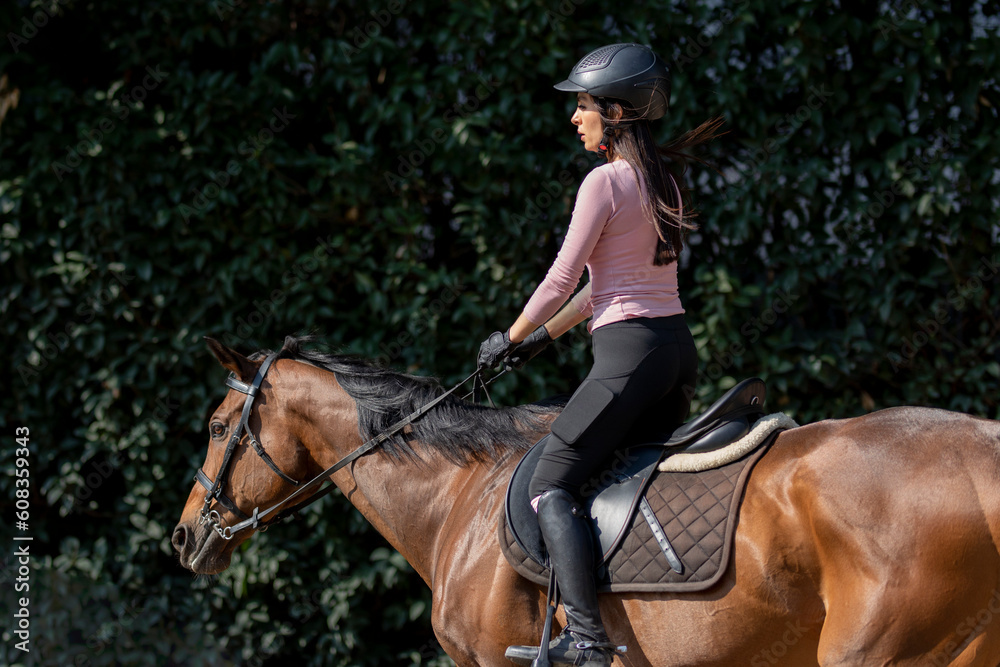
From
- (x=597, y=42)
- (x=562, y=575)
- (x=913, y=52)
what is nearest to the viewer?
(x=562, y=575)

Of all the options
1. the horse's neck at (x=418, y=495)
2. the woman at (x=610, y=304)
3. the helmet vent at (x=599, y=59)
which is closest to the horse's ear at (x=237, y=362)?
the horse's neck at (x=418, y=495)

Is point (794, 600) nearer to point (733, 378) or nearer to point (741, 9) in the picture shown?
point (733, 378)

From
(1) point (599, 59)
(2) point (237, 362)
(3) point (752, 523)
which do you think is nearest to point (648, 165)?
(1) point (599, 59)

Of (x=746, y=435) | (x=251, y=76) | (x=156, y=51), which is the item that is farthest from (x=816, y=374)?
(x=156, y=51)

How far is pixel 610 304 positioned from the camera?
2459 mm

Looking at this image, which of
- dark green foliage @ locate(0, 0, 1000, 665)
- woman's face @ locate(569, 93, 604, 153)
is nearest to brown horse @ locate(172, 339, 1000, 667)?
woman's face @ locate(569, 93, 604, 153)

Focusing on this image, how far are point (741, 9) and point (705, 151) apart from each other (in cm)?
74

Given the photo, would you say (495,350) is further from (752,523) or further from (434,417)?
(752,523)

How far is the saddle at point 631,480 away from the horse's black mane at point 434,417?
0.32m

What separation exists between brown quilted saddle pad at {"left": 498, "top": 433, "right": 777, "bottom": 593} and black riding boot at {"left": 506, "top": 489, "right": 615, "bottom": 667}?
8 centimetres

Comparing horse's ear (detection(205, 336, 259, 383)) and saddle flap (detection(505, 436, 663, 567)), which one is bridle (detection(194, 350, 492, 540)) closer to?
horse's ear (detection(205, 336, 259, 383))

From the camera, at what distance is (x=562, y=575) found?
234cm

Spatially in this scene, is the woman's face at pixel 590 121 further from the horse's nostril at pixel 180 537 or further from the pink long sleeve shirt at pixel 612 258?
the horse's nostril at pixel 180 537

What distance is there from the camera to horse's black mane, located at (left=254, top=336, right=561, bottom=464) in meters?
2.88
